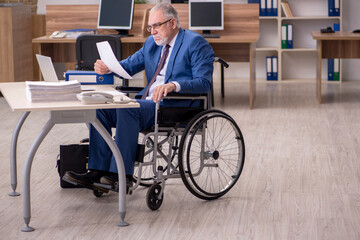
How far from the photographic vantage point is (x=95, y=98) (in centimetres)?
264

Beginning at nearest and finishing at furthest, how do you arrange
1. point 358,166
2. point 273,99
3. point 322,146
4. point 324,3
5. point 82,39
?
1. point 358,166
2. point 322,146
3. point 82,39
4. point 273,99
5. point 324,3

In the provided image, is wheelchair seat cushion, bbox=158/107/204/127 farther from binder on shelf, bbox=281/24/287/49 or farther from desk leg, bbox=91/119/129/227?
binder on shelf, bbox=281/24/287/49

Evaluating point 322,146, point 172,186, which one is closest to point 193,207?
point 172,186

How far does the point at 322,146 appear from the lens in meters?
4.39

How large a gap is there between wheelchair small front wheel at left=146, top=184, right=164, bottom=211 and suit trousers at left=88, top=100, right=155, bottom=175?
13cm

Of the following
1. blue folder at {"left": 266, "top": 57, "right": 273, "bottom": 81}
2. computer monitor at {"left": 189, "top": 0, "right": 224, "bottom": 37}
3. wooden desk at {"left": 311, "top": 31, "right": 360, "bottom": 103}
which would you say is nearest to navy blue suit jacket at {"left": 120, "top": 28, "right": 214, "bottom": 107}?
computer monitor at {"left": 189, "top": 0, "right": 224, "bottom": 37}

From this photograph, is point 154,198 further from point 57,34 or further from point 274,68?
point 274,68

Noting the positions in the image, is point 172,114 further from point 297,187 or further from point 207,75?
point 297,187

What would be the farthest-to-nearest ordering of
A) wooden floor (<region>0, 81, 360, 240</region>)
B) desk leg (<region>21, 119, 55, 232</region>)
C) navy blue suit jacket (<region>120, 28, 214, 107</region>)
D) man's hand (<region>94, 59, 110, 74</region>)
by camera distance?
man's hand (<region>94, 59, 110, 74</region>), navy blue suit jacket (<region>120, 28, 214, 107</region>), wooden floor (<region>0, 81, 360, 240</region>), desk leg (<region>21, 119, 55, 232</region>)

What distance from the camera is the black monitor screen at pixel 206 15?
246 inches

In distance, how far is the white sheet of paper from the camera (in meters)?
3.19

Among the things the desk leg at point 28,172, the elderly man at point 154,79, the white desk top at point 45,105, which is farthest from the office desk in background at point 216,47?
the desk leg at point 28,172

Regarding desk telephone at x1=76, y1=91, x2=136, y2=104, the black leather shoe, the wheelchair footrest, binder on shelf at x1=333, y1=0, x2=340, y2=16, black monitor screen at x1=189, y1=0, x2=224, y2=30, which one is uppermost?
binder on shelf at x1=333, y1=0, x2=340, y2=16

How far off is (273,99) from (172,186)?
324 cm
